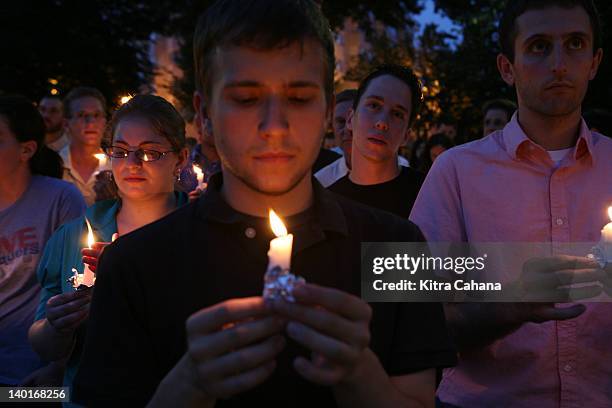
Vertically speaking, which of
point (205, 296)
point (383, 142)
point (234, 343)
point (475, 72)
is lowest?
point (234, 343)

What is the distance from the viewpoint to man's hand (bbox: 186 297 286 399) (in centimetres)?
129

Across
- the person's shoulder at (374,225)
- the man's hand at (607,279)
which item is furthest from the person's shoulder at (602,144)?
the person's shoulder at (374,225)

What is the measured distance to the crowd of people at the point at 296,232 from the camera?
1.51m

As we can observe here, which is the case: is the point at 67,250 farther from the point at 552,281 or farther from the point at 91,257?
the point at 552,281

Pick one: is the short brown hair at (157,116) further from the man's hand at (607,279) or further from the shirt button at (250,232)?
the man's hand at (607,279)

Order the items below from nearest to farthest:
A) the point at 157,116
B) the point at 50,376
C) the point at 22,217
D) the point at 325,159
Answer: the point at 50,376, the point at 157,116, the point at 22,217, the point at 325,159

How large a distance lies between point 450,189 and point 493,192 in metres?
0.18

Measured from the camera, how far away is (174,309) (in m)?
1.66

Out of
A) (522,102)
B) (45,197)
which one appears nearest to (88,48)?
(45,197)

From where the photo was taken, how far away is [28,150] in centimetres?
417

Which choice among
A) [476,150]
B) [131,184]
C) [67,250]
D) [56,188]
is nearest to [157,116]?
[131,184]

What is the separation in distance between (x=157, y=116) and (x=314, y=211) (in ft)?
6.40

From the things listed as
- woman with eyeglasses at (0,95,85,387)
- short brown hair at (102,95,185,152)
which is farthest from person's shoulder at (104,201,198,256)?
woman with eyeglasses at (0,95,85,387)

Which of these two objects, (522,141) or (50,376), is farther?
(50,376)
